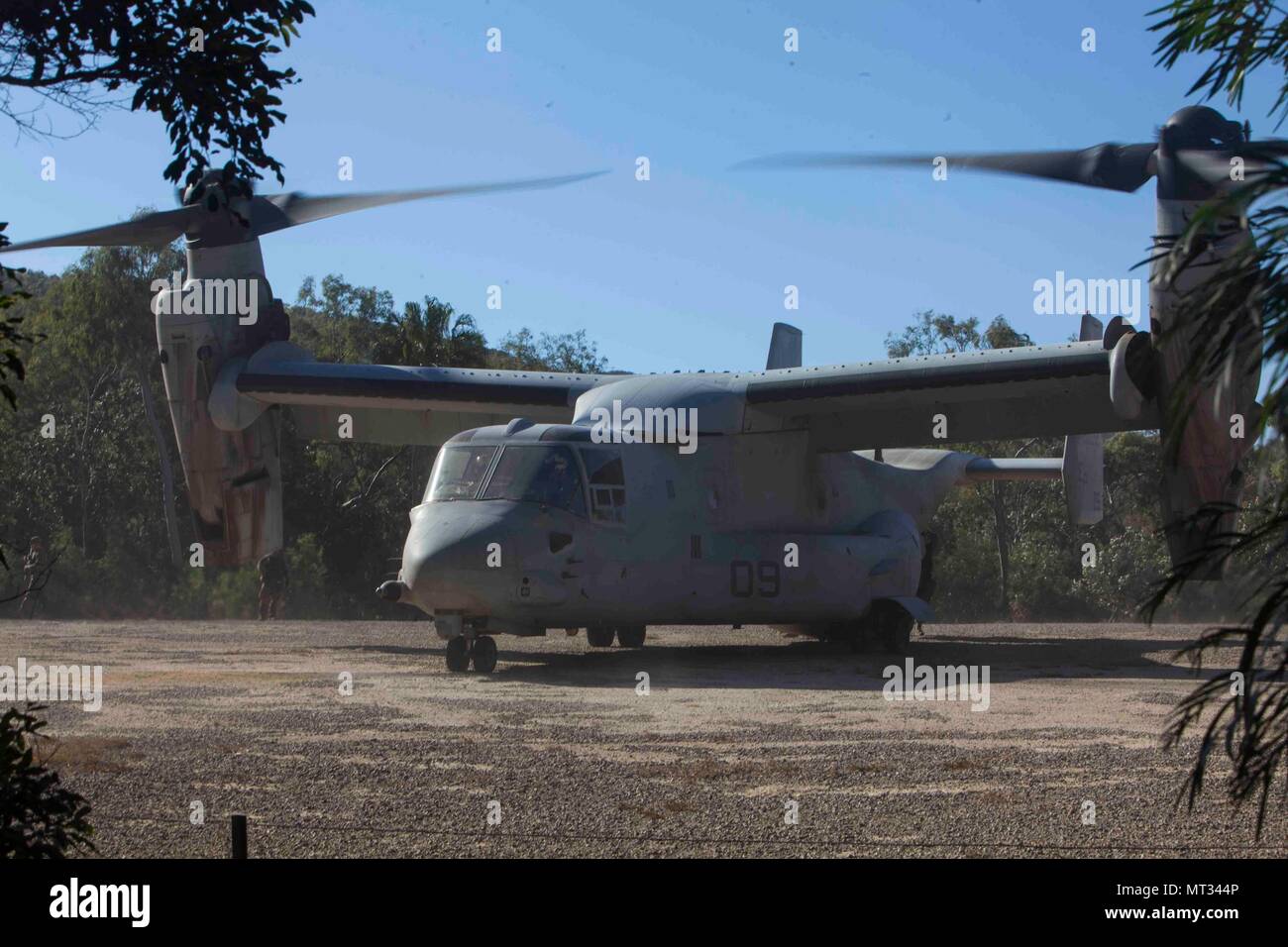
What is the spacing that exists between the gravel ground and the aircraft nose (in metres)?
0.90

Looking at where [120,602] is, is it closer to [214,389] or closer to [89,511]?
[89,511]

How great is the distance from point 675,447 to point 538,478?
2.32 meters

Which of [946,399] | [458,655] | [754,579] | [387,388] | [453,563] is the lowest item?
[458,655]

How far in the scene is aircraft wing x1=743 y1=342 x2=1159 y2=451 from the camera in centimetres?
1670

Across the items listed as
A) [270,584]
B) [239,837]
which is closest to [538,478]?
[239,837]

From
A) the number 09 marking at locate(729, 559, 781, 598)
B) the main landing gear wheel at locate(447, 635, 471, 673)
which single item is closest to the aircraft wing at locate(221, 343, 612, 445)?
the number 09 marking at locate(729, 559, 781, 598)

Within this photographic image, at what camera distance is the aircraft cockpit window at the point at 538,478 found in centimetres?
1550

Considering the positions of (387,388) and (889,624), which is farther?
(387,388)

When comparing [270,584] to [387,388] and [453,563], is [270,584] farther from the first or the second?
[453,563]

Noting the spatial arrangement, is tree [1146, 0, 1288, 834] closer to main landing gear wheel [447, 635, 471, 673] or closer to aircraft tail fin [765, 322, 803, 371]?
main landing gear wheel [447, 635, 471, 673]

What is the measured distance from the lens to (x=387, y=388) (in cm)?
2047
